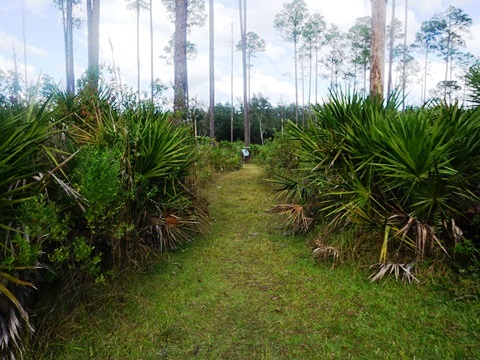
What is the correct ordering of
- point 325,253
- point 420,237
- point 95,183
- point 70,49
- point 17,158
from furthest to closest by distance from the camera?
point 70,49
point 325,253
point 420,237
point 95,183
point 17,158

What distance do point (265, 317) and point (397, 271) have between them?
60.3 inches

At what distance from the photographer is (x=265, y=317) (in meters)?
2.98

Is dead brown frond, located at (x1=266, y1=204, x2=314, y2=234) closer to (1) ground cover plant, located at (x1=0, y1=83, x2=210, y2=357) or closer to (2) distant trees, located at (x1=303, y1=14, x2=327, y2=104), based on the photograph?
(1) ground cover plant, located at (x1=0, y1=83, x2=210, y2=357)

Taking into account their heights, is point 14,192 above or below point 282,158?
below

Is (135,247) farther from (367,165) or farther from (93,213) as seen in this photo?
(367,165)

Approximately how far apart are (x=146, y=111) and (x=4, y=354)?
346cm

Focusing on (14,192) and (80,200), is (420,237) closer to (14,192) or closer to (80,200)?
(80,200)

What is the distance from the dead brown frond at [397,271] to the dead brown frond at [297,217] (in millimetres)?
1542

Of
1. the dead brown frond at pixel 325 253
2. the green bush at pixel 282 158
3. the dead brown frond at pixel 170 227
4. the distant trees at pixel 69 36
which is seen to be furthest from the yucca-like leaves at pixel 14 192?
the distant trees at pixel 69 36

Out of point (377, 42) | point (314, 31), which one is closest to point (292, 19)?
point (314, 31)

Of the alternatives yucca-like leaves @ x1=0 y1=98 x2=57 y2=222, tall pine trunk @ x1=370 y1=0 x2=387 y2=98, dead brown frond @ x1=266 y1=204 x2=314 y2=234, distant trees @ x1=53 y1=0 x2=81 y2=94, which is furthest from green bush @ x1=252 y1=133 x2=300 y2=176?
distant trees @ x1=53 y1=0 x2=81 y2=94

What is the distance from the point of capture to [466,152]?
331 cm

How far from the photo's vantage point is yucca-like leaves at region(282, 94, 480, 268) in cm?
328

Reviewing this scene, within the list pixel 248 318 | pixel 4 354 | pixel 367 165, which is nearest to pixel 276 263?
pixel 248 318
